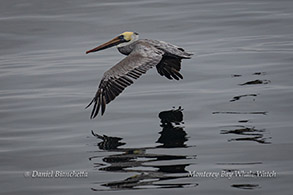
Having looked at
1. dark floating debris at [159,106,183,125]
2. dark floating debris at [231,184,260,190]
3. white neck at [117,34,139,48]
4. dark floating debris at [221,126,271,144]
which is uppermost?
white neck at [117,34,139,48]

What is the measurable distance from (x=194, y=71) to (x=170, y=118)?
2881mm

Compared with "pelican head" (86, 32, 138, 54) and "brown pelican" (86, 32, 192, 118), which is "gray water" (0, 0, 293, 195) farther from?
"pelican head" (86, 32, 138, 54)

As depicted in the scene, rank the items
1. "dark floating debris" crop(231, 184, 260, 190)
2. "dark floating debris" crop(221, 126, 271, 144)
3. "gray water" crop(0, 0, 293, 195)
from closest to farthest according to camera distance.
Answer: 1. "dark floating debris" crop(231, 184, 260, 190)
2. "gray water" crop(0, 0, 293, 195)
3. "dark floating debris" crop(221, 126, 271, 144)

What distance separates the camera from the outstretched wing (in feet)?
30.3

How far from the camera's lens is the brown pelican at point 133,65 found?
927cm

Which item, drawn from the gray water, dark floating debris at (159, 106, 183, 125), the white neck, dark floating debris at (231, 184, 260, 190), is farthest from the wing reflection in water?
the white neck

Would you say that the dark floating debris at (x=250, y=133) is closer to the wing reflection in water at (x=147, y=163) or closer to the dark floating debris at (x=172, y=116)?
the wing reflection in water at (x=147, y=163)

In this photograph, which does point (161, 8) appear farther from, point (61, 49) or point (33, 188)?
point (33, 188)

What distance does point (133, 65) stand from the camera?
9.72 metres

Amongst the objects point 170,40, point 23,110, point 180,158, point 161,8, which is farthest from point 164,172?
point 161,8

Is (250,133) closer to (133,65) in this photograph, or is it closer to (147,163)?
(147,163)

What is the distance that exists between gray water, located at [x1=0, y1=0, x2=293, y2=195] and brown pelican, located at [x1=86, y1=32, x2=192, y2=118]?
1.11ft

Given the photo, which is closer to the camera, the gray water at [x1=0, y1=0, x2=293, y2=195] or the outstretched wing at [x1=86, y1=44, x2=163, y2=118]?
the gray water at [x1=0, y1=0, x2=293, y2=195]

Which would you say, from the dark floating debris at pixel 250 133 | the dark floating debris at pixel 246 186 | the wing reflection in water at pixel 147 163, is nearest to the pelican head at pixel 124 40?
the wing reflection in water at pixel 147 163
